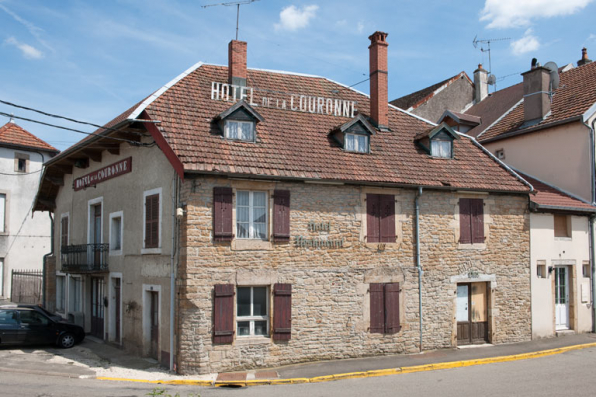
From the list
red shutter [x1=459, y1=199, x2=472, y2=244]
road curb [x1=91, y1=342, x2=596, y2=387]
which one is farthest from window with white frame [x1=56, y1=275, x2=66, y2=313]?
red shutter [x1=459, y1=199, x2=472, y2=244]

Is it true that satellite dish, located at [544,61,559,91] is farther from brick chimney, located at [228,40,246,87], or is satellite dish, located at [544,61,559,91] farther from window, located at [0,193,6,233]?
window, located at [0,193,6,233]

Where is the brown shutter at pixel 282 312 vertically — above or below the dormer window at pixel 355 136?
below

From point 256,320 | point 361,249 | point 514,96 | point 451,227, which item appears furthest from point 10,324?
point 514,96

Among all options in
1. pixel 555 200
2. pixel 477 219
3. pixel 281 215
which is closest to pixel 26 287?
pixel 281 215

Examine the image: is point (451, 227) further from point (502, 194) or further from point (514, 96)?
point (514, 96)

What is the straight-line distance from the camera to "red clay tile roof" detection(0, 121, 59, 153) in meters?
29.6

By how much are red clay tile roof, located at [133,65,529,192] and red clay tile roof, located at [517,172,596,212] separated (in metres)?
1.15

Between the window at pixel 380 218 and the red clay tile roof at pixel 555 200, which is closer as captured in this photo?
the window at pixel 380 218

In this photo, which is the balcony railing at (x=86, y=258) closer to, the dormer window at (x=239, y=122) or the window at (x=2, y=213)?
the dormer window at (x=239, y=122)

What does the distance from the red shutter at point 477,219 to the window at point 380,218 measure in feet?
8.83

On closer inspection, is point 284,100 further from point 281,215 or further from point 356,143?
point 281,215

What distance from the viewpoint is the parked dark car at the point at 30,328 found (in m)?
16.1

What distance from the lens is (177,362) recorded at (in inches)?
526

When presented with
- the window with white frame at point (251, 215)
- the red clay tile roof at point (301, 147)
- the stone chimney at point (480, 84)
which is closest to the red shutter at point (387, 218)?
the red clay tile roof at point (301, 147)
